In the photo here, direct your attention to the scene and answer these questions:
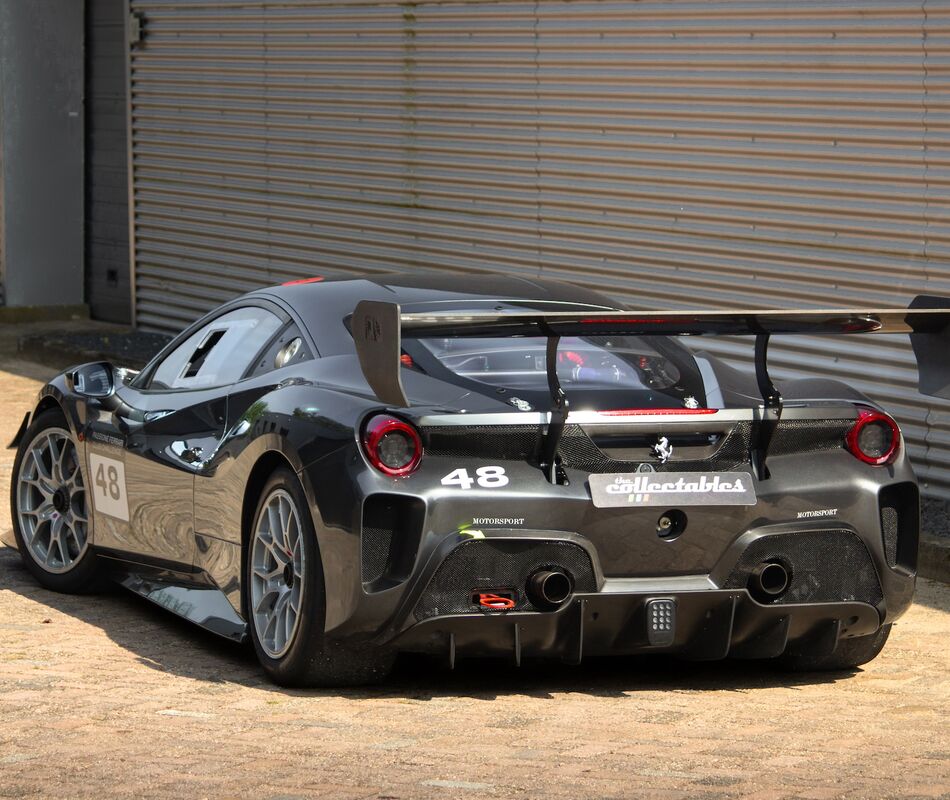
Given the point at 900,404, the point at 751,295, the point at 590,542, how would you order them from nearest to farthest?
the point at 590,542 → the point at 900,404 → the point at 751,295

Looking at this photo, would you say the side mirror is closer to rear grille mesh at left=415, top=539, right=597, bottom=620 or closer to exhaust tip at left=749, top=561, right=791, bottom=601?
rear grille mesh at left=415, top=539, right=597, bottom=620

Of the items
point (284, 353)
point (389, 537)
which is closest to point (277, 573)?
point (389, 537)

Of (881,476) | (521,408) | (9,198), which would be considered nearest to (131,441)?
(521,408)

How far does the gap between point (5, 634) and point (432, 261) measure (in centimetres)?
744

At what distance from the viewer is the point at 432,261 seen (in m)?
13.6

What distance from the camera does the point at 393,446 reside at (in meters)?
5.45

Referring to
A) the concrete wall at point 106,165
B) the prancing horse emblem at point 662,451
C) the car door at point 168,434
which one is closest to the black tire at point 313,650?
the car door at point 168,434

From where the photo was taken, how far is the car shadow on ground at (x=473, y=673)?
5879mm

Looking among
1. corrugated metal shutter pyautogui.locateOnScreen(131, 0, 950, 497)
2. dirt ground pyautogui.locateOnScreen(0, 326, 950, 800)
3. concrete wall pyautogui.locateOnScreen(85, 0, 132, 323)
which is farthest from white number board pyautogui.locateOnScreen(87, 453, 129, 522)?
concrete wall pyautogui.locateOnScreen(85, 0, 132, 323)

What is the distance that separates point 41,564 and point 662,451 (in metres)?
3.12

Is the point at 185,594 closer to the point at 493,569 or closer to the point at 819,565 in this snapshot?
the point at 493,569

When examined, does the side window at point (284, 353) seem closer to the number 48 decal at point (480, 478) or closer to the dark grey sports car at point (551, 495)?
the dark grey sports car at point (551, 495)

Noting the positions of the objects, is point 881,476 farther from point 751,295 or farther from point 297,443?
point 751,295

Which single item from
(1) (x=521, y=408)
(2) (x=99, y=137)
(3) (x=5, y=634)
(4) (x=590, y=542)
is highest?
(2) (x=99, y=137)
